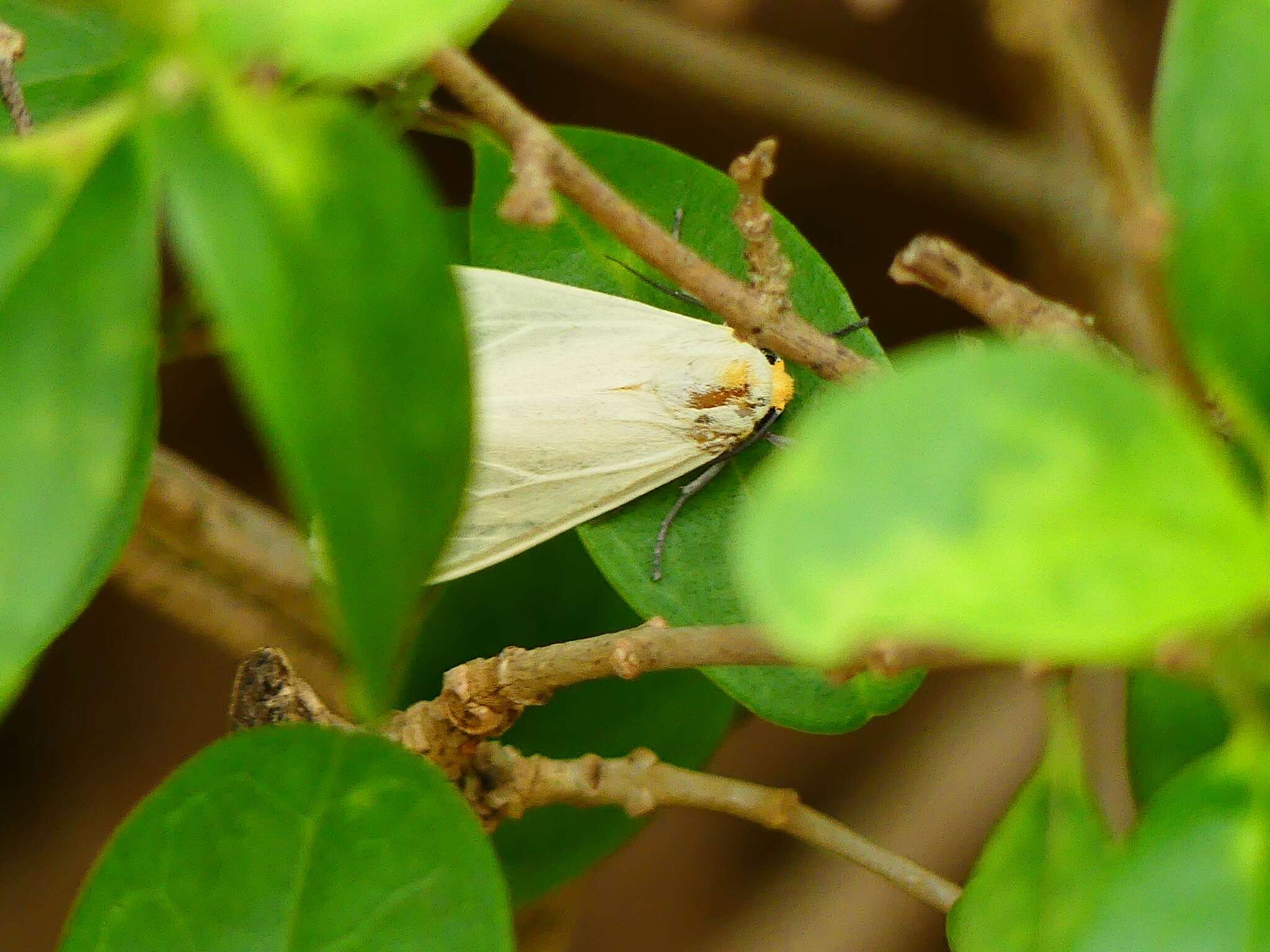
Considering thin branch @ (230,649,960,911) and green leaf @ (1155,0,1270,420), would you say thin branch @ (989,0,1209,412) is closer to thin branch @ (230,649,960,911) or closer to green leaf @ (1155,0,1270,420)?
green leaf @ (1155,0,1270,420)

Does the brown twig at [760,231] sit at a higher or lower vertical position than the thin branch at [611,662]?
higher

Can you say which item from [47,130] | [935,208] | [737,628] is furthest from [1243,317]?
[935,208]

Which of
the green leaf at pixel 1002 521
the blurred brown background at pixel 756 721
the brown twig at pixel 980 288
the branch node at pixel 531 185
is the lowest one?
the blurred brown background at pixel 756 721

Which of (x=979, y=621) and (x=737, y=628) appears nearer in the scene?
(x=979, y=621)

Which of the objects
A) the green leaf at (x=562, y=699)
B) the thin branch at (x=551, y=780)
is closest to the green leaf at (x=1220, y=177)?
the thin branch at (x=551, y=780)

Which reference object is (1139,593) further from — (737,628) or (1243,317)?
(737,628)

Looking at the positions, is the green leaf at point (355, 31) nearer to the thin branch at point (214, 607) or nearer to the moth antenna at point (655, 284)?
the moth antenna at point (655, 284)
